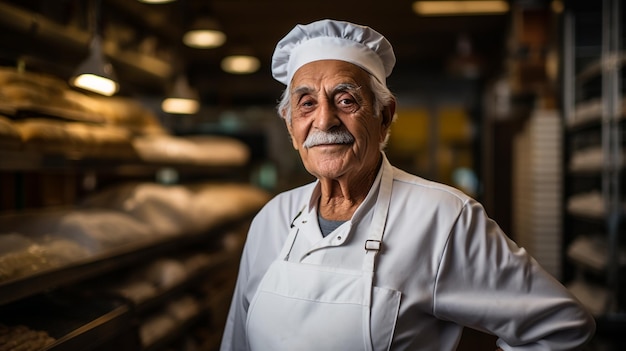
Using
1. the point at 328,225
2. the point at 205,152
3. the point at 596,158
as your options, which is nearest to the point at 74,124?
the point at 328,225

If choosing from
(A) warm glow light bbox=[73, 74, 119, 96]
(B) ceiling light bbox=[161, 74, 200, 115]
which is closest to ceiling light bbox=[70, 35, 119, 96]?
(A) warm glow light bbox=[73, 74, 119, 96]

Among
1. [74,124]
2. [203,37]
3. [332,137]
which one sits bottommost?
[332,137]

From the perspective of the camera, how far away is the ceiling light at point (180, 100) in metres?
4.43

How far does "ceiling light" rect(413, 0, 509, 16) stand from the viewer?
5.92 meters

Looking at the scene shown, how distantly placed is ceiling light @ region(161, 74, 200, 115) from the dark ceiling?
28cm

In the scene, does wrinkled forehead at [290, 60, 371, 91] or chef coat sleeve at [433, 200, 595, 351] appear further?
wrinkled forehead at [290, 60, 371, 91]

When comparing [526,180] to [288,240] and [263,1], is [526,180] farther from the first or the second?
[288,240]

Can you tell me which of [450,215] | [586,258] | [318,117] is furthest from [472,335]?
[586,258]

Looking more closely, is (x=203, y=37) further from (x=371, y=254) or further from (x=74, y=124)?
(x=371, y=254)

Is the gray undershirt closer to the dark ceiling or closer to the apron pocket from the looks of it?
the apron pocket

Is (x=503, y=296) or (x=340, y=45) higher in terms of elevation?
(x=340, y=45)

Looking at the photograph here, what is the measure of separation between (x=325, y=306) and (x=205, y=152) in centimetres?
368

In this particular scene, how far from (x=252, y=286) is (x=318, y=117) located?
53 cm

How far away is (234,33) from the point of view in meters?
7.32
